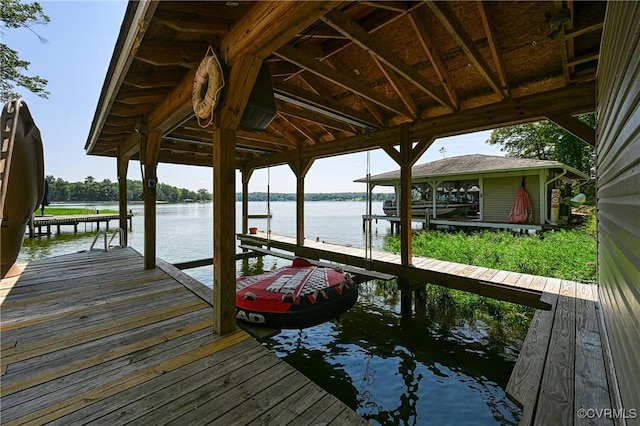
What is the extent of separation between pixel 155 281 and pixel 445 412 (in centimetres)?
388

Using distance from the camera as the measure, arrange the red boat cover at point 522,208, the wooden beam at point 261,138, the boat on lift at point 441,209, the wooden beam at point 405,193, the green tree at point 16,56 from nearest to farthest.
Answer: the wooden beam at point 405,193 → the wooden beam at point 261,138 → the green tree at point 16,56 → the red boat cover at point 522,208 → the boat on lift at point 441,209

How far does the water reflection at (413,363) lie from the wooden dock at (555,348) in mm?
727

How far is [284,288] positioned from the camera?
3107mm

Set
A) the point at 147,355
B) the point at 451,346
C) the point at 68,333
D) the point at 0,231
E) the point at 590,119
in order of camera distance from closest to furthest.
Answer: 1. the point at 0,231
2. the point at 147,355
3. the point at 68,333
4. the point at 451,346
5. the point at 590,119

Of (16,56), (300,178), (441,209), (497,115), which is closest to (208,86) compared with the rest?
(497,115)

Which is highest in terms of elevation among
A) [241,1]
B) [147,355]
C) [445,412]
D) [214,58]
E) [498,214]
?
[241,1]

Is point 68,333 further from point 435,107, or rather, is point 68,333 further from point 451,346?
point 435,107

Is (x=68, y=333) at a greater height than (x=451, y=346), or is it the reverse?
(x=68, y=333)

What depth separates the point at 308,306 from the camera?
114 inches

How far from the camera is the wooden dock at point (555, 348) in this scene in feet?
5.07

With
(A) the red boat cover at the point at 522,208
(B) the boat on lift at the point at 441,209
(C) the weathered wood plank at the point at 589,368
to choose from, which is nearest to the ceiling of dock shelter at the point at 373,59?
(C) the weathered wood plank at the point at 589,368

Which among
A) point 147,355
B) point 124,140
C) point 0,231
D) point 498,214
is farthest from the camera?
point 498,214

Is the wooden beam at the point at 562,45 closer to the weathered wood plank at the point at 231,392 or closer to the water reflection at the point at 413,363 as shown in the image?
the water reflection at the point at 413,363

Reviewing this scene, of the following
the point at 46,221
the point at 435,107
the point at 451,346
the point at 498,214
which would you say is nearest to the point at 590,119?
the point at 498,214
